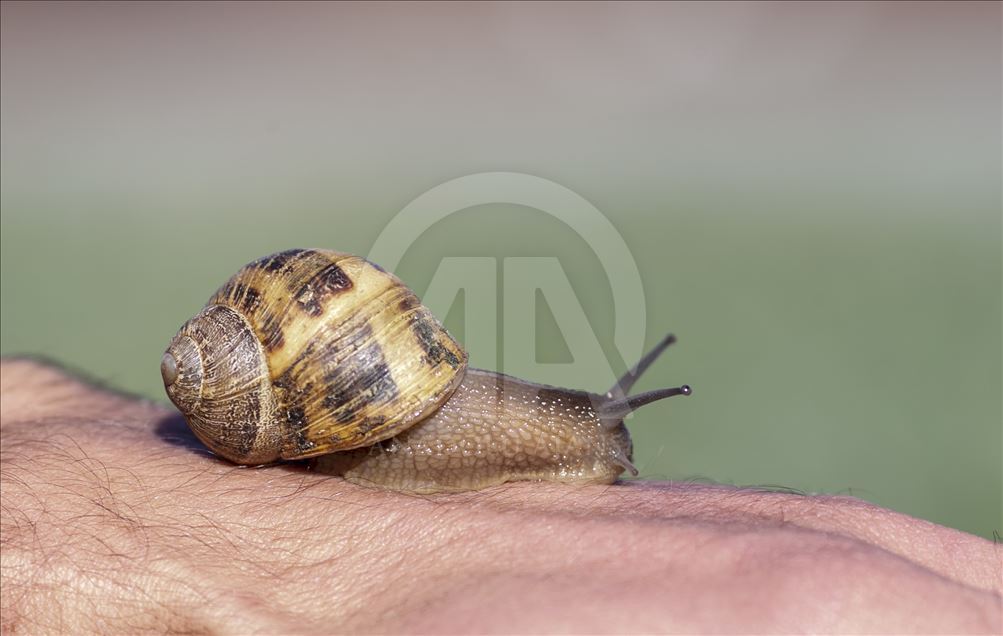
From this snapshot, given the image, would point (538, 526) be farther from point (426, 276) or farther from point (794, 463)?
point (426, 276)

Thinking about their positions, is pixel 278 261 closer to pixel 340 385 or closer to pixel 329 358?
pixel 329 358

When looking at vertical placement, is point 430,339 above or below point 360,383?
above

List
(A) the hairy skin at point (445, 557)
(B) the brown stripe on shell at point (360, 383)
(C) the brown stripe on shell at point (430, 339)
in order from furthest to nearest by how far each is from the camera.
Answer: (C) the brown stripe on shell at point (430, 339) < (B) the brown stripe on shell at point (360, 383) < (A) the hairy skin at point (445, 557)

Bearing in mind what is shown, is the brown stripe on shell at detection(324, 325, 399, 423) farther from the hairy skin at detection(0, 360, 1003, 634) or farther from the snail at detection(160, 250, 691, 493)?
the hairy skin at detection(0, 360, 1003, 634)

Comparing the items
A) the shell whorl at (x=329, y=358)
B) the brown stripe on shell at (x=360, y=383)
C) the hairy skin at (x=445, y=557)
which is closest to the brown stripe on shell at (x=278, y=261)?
the shell whorl at (x=329, y=358)

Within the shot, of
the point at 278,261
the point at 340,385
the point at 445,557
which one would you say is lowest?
the point at 445,557

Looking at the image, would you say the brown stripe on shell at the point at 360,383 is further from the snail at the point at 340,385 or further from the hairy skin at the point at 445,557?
the hairy skin at the point at 445,557

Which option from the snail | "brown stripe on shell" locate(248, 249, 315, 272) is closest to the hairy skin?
the snail

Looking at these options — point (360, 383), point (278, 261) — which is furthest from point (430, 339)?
point (278, 261)
